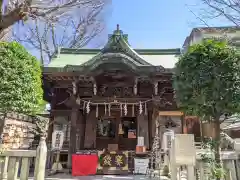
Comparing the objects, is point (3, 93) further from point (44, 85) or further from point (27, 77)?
point (44, 85)

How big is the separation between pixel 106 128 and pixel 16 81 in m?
6.84

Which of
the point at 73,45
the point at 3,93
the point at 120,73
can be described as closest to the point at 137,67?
the point at 120,73

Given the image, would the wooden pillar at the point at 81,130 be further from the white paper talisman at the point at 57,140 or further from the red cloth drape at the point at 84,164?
the red cloth drape at the point at 84,164

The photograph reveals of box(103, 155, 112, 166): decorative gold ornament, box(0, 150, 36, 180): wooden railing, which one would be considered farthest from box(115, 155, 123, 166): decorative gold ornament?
box(0, 150, 36, 180): wooden railing

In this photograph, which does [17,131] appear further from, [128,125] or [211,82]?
[211,82]

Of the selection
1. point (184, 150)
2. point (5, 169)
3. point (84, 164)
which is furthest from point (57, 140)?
point (184, 150)

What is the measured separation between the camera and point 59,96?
37.7ft

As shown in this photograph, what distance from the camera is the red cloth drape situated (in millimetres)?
8023

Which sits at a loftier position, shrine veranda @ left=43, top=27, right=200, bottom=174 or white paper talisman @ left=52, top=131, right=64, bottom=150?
shrine veranda @ left=43, top=27, right=200, bottom=174

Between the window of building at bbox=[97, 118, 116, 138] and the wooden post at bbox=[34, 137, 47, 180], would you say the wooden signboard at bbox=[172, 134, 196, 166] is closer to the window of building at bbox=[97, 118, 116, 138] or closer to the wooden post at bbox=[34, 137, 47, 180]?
the wooden post at bbox=[34, 137, 47, 180]

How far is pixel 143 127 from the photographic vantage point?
10445 millimetres

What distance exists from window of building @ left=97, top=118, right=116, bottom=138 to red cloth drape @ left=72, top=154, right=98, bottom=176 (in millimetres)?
2896

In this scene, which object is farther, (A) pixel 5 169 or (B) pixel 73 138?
(B) pixel 73 138

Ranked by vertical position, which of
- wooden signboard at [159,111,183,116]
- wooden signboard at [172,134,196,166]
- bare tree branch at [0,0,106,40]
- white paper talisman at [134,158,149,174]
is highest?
bare tree branch at [0,0,106,40]
